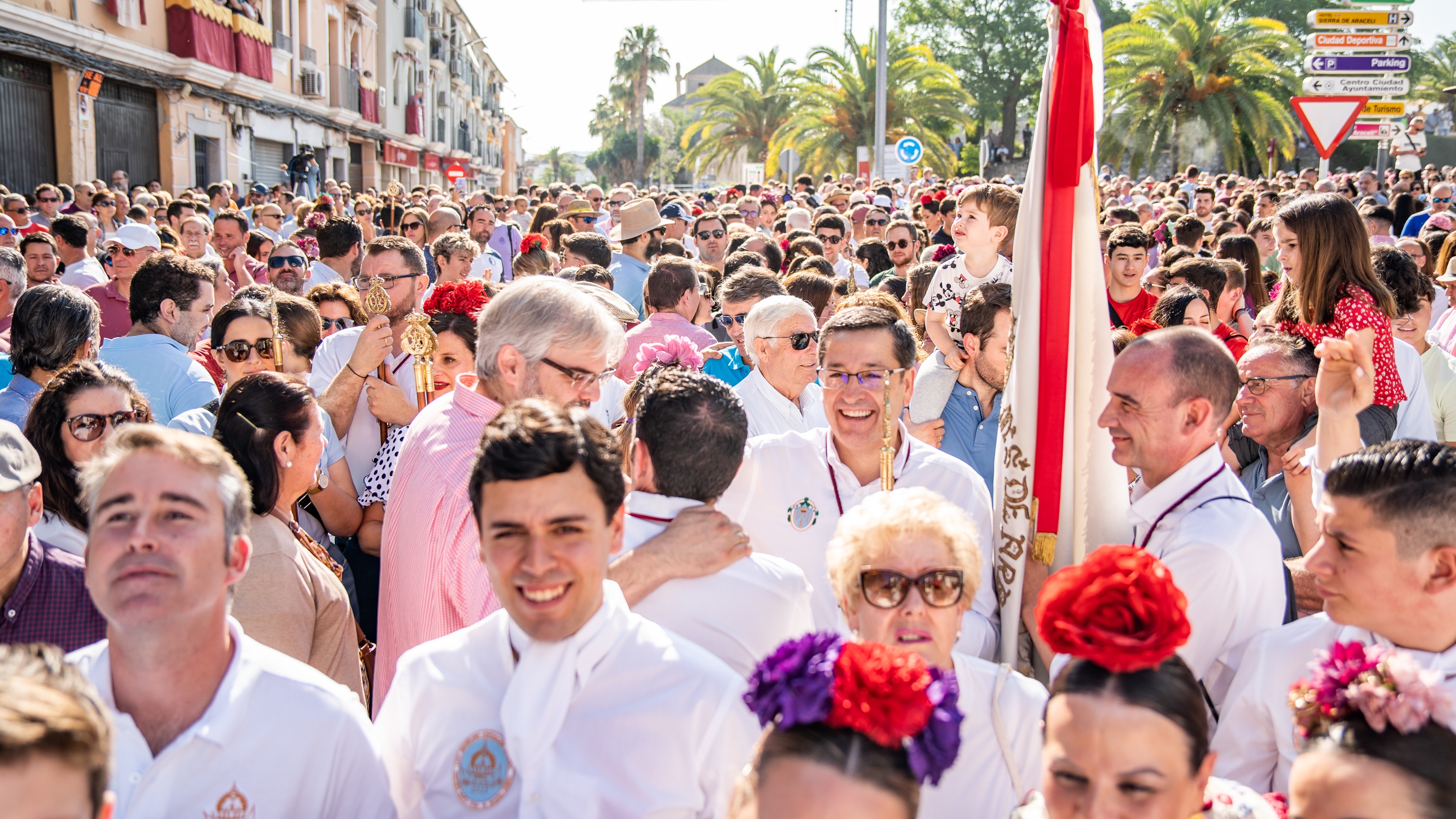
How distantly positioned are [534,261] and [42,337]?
4.11 metres

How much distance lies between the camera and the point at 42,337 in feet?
14.3

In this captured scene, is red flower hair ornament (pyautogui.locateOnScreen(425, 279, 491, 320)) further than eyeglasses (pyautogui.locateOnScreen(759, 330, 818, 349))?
No

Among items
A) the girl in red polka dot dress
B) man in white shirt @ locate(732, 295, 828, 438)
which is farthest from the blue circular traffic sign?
man in white shirt @ locate(732, 295, 828, 438)

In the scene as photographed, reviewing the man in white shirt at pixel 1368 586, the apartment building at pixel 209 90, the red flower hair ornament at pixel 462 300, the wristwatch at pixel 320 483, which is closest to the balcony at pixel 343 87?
the apartment building at pixel 209 90

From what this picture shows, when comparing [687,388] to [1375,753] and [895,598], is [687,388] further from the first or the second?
[1375,753]

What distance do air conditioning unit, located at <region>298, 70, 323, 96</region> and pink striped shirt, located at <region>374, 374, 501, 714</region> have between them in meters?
30.4

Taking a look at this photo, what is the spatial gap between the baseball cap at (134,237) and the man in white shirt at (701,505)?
6.15 m

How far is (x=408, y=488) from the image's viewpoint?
319 centimetres

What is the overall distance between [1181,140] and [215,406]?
30789 mm

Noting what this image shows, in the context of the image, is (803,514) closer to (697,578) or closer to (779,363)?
(697,578)

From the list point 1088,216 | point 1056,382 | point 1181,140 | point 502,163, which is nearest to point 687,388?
point 1056,382

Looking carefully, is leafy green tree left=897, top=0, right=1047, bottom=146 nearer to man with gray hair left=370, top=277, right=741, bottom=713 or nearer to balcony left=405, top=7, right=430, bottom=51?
balcony left=405, top=7, right=430, bottom=51

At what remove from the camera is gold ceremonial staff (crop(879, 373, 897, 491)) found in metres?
3.44

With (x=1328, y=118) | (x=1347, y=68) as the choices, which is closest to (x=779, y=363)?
(x=1328, y=118)
